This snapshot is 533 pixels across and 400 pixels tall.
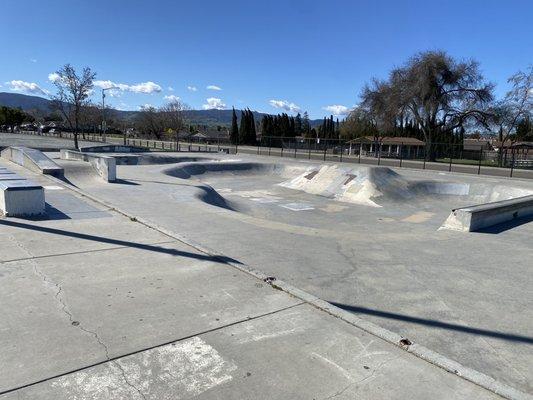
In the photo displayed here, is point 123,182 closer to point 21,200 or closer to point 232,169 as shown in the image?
point 21,200

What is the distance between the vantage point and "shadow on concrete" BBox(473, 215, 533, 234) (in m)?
11.4

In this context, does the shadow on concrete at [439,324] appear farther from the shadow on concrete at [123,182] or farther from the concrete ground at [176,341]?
the shadow on concrete at [123,182]

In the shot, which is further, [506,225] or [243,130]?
[243,130]

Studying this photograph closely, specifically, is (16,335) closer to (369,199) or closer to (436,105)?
(369,199)

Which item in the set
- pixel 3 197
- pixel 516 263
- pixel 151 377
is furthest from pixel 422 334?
pixel 3 197

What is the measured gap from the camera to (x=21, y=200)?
884 centimetres

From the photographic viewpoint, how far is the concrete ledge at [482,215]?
11062 mm

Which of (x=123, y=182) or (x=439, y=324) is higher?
(x=123, y=182)

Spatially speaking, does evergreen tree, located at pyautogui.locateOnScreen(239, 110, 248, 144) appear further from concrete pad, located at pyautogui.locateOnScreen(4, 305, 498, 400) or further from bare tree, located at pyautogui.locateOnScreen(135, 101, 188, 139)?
concrete pad, located at pyautogui.locateOnScreen(4, 305, 498, 400)

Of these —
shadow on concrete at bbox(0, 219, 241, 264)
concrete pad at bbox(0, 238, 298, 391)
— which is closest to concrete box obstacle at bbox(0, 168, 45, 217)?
shadow on concrete at bbox(0, 219, 241, 264)

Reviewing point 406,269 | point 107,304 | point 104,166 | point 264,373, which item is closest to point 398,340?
point 264,373

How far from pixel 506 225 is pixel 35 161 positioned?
16.9 metres

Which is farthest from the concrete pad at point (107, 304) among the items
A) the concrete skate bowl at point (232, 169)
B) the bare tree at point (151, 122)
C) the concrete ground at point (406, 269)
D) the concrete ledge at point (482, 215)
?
the bare tree at point (151, 122)

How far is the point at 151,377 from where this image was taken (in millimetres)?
3307
